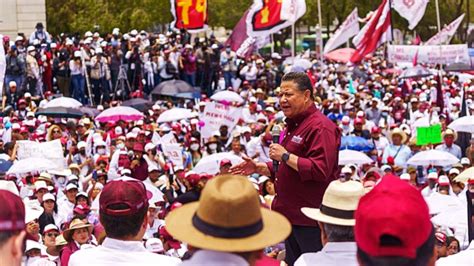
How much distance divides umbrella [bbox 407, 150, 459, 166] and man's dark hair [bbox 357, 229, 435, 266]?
45.8 feet

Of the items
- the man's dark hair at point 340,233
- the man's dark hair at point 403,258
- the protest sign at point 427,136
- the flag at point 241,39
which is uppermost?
the man's dark hair at point 403,258

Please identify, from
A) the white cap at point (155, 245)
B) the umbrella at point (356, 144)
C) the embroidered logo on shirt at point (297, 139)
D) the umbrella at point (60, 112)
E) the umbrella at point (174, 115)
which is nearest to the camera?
the embroidered logo on shirt at point (297, 139)

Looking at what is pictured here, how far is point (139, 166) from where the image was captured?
16266 millimetres

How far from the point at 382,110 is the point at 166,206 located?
13375mm

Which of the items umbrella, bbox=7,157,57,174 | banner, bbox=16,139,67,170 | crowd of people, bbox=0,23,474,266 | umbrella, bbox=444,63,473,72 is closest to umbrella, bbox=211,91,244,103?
crowd of people, bbox=0,23,474,266

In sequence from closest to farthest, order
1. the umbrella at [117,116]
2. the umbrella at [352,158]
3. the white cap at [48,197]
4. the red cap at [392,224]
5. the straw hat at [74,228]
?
1. the red cap at [392,224]
2. the straw hat at [74,228]
3. the white cap at [48,197]
4. the umbrella at [352,158]
5. the umbrella at [117,116]

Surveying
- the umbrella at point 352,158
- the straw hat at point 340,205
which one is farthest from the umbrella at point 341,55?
the straw hat at point 340,205

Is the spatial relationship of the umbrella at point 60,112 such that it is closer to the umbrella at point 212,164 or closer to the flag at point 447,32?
the umbrella at point 212,164

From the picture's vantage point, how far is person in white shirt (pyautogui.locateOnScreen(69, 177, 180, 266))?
5.31m

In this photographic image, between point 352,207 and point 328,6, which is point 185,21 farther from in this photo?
point 328,6

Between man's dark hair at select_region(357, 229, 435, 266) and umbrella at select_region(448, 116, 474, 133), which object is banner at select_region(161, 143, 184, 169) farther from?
man's dark hair at select_region(357, 229, 435, 266)

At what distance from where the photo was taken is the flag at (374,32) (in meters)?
29.1

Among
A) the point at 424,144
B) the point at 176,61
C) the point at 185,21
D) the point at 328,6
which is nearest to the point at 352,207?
the point at 424,144

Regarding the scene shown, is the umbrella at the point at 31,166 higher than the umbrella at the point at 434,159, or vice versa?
the umbrella at the point at 31,166
